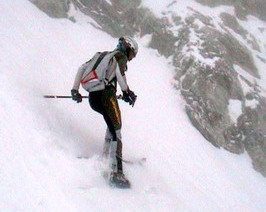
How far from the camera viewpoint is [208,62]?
17.3 metres

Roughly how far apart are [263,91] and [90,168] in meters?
13.0

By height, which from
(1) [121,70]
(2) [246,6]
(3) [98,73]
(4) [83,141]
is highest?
(1) [121,70]

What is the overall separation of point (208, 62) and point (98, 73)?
32.7 feet

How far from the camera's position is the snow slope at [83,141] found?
685 centimetres

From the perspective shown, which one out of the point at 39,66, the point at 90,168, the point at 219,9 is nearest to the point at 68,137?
the point at 90,168

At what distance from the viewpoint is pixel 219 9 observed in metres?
22.0

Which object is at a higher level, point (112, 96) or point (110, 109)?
point (112, 96)

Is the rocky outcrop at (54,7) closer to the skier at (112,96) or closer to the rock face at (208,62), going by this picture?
the rock face at (208,62)

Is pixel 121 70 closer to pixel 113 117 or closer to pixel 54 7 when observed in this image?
pixel 113 117

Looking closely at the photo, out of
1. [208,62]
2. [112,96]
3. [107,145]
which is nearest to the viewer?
[112,96]

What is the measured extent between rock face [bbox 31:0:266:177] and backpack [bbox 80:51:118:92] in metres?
7.90

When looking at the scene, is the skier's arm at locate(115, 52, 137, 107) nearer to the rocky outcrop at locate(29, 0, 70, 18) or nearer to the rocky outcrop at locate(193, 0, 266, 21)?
the rocky outcrop at locate(29, 0, 70, 18)

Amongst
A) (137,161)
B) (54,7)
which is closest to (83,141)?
(137,161)

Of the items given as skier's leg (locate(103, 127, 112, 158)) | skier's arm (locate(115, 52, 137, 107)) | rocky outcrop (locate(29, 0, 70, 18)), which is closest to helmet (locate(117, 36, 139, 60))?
skier's arm (locate(115, 52, 137, 107))
